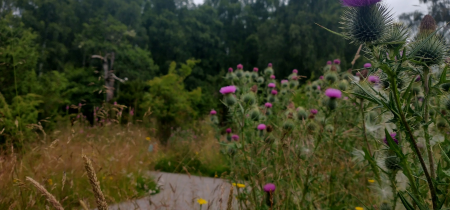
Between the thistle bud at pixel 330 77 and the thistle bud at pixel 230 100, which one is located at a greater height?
the thistle bud at pixel 330 77

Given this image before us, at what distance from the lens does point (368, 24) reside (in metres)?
1.31

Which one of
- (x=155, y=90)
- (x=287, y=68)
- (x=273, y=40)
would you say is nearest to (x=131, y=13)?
(x=273, y=40)

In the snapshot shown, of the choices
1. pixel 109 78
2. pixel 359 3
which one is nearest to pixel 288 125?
pixel 359 3

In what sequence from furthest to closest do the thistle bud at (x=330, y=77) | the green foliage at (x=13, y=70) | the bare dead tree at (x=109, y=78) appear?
1. the green foliage at (x=13, y=70)
2. the thistle bud at (x=330, y=77)
3. the bare dead tree at (x=109, y=78)

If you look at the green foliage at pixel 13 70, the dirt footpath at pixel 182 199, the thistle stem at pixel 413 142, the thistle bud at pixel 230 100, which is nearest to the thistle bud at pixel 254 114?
the thistle bud at pixel 230 100

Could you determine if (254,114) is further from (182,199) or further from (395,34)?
(395,34)

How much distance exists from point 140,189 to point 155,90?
315 inches

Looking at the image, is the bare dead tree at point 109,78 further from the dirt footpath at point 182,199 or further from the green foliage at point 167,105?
the green foliage at point 167,105

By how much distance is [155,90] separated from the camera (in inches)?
456

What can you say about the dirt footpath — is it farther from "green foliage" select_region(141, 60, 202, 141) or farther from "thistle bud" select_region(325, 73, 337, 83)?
"green foliage" select_region(141, 60, 202, 141)

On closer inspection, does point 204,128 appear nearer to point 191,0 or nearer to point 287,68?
point 287,68

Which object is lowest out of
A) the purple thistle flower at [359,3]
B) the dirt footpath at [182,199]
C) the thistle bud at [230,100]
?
the dirt footpath at [182,199]

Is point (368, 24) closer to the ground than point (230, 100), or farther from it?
farther from it

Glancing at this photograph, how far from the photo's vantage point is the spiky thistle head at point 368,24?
Answer: 51.9 inches
